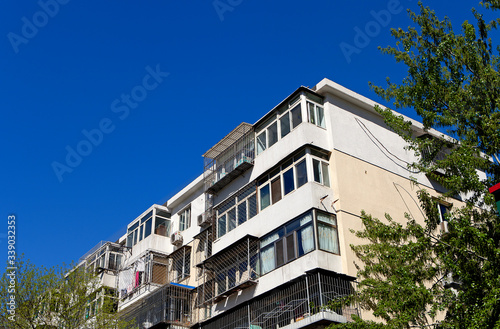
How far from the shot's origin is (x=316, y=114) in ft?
72.8

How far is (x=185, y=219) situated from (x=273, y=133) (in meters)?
8.23

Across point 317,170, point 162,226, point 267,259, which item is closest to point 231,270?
point 267,259

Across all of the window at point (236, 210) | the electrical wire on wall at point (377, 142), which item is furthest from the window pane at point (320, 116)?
the window at point (236, 210)

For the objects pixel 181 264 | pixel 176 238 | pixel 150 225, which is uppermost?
pixel 150 225

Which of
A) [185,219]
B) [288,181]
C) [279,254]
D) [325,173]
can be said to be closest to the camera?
[279,254]

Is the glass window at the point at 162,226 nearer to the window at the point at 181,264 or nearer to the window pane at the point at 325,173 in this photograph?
the window at the point at 181,264

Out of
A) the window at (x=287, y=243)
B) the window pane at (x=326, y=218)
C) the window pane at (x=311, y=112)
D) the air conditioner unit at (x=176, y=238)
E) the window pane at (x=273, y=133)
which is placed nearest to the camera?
the window at (x=287, y=243)

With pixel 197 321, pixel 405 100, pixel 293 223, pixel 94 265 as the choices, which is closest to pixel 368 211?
pixel 293 223

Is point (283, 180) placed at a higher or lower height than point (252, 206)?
higher

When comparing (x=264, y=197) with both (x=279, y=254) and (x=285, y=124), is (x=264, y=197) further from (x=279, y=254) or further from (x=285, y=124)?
(x=285, y=124)

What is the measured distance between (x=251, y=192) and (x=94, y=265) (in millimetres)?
12961

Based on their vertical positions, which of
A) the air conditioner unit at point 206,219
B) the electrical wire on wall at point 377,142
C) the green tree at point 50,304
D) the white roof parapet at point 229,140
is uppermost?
the white roof parapet at point 229,140

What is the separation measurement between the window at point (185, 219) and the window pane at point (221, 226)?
4.55 m

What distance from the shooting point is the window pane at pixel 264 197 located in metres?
22.2
